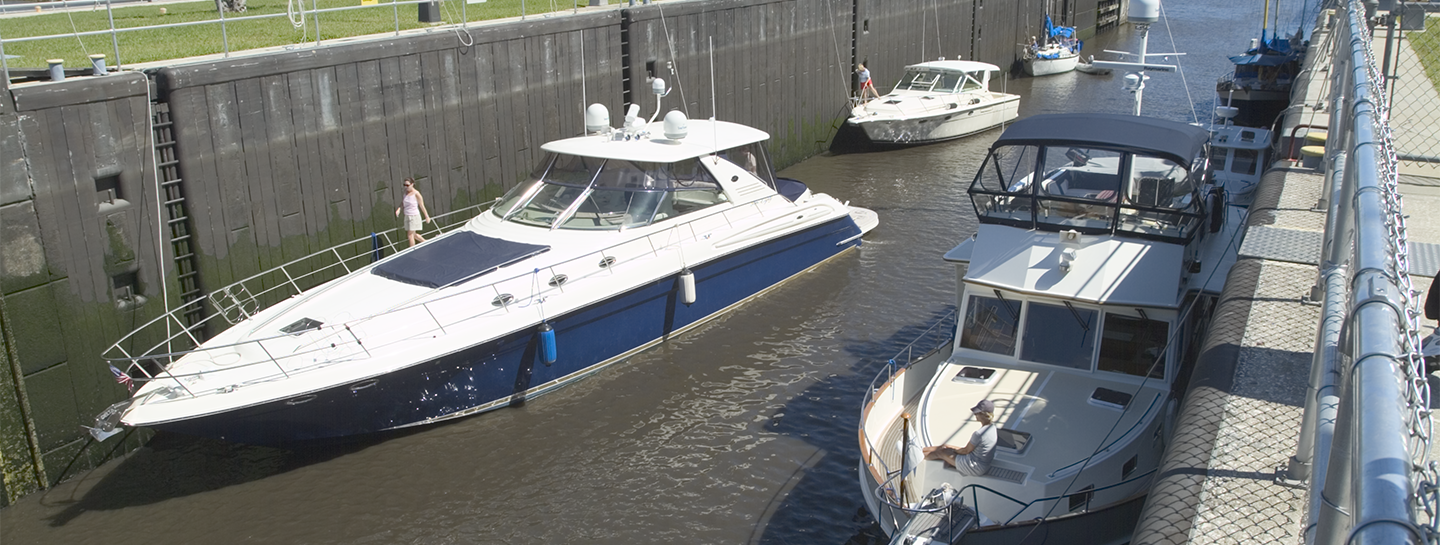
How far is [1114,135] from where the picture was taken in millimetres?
10305

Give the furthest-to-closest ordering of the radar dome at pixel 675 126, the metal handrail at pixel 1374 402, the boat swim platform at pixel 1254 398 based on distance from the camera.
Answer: the radar dome at pixel 675 126, the boat swim platform at pixel 1254 398, the metal handrail at pixel 1374 402

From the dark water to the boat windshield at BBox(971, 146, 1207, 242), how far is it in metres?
2.84

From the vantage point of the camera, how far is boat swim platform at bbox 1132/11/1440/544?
4.99 metres

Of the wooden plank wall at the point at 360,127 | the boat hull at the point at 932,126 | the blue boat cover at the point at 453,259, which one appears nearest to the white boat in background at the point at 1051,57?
the boat hull at the point at 932,126

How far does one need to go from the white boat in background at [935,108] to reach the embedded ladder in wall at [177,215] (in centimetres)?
1559

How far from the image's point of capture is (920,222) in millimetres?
19172

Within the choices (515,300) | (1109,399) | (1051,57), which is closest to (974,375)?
(1109,399)

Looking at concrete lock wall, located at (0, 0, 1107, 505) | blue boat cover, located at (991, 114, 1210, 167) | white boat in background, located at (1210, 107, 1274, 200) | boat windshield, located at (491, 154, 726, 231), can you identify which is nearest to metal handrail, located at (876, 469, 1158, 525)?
blue boat cover, located at (991, 114, 1210, 167)

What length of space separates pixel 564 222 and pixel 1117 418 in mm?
7030

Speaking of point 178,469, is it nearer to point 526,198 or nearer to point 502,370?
point 502,370

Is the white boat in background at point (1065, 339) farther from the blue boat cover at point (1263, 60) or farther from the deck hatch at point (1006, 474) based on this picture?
the blue boat cover at point (1263, 60)

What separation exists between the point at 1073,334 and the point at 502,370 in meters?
5.89

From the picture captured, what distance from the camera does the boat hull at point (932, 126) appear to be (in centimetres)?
2455

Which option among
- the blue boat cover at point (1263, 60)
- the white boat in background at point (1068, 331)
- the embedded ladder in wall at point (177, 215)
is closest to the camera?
the white boat in background at point (1068, 331)
